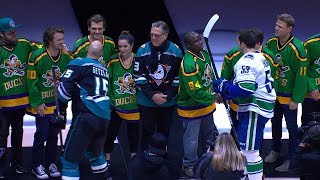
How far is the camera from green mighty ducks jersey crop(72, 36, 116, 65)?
6.18 metres

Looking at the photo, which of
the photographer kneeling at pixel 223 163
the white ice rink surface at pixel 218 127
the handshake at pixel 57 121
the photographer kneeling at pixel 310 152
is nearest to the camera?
the photographer kneeling at pixel 223 163

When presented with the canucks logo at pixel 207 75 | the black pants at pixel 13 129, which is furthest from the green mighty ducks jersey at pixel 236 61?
the black pants at pixel 13 129

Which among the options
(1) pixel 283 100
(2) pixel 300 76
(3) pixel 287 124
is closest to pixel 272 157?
(3) pixel 287 124

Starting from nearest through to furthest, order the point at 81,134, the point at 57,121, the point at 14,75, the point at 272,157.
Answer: the point at 81,134, the point at 57,121, the point at 14,75, the point at 272,157

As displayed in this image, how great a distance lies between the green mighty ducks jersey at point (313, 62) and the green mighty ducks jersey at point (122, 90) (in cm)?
150

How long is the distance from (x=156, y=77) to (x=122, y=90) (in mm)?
309

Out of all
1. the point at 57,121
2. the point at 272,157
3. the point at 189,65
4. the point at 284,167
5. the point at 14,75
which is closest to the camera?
the point at 57,121

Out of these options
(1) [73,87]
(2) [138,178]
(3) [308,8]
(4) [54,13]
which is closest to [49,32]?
(1) [73,87]

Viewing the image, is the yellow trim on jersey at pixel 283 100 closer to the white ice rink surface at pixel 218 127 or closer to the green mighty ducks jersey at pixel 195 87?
the green mighty ducks jersey at pixel 195 87

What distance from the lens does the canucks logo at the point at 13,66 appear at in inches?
239

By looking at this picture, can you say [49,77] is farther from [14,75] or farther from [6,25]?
[6,25]

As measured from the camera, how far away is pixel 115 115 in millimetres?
6238

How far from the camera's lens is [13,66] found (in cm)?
609

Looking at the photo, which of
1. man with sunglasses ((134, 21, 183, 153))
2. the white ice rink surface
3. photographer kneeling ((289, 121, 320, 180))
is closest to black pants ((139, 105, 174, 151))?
man with sunglasses ((134, 21, 183, 153))
